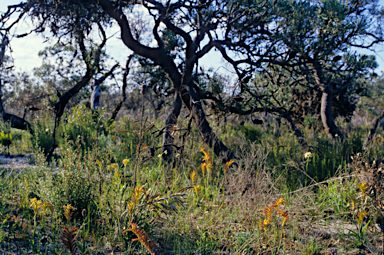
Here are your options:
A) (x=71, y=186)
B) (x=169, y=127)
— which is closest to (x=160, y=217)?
(x=71, y=186)

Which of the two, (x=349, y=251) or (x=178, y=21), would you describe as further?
(x=178, y=21)

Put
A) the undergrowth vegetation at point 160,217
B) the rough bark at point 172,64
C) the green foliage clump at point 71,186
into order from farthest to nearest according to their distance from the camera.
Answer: the rough bark at point 172,64 < the green foliage clump at point 71,186 < the undergrowth vegetation at point 160,217

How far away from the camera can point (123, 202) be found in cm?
240

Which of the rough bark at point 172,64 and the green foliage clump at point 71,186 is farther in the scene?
the rough bark at point 172,64

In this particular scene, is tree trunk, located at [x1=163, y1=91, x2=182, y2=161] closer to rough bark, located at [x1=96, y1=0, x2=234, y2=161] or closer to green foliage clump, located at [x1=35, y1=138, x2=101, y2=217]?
rough bark, located at [x1=96, y1=0, x2=234, y2=161]

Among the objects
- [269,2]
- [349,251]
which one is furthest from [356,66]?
[349,251]

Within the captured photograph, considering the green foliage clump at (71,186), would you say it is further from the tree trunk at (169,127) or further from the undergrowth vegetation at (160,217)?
the tree trunk at (169,127)

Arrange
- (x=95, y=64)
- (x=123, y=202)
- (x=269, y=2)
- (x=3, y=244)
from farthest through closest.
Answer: (x=95, y=64), (x=269, y=2), (x=123, y=202), (x=3, y=244)

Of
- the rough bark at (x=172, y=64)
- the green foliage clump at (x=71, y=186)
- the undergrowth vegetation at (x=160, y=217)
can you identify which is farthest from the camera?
the rough bark at (x=172, y=64)

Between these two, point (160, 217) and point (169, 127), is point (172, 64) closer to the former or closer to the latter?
point (169, 127)

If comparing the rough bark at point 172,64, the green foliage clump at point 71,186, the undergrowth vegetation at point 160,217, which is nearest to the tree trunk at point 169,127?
the rough bark at point 172,64

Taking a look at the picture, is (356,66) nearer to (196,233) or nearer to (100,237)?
(196,233)

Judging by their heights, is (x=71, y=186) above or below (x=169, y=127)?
below

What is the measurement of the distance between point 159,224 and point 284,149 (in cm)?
316
